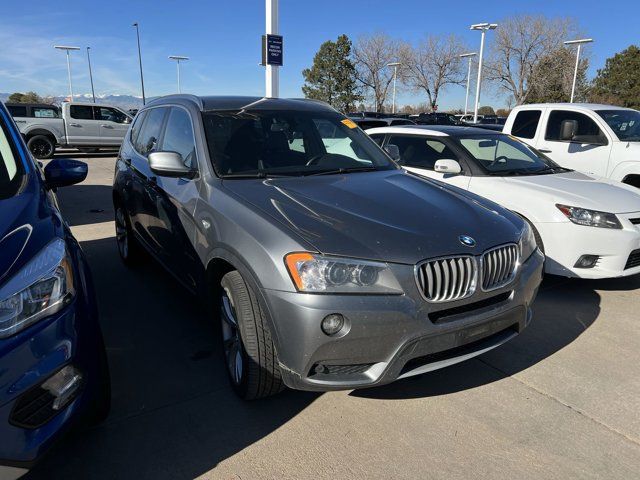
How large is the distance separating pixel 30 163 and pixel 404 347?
2.29 metres

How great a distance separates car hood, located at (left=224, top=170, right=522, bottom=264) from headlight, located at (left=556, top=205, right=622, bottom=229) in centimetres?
152

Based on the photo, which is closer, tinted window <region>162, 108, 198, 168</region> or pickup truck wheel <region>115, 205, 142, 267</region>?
tinted window <region>162, 108, 198, 168</region>

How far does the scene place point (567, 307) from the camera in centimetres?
421

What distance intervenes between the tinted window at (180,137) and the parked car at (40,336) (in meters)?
1.20

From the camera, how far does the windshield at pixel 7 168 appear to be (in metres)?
2.40

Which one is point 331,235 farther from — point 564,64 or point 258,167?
point 564,64

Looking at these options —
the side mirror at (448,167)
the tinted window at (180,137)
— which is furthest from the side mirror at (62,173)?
the side mirror at (448,167)

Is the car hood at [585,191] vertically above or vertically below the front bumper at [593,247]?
above

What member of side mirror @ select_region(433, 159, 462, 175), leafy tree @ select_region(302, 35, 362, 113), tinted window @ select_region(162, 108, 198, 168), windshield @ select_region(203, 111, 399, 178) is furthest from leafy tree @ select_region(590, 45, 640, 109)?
tinted window @ select_region(162, 108, 198, 168)

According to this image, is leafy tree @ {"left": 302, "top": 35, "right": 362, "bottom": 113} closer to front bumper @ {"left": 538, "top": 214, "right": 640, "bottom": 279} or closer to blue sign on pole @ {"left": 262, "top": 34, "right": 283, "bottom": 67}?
blue sign on pole @ {"left": 262, "top": 34, "right": 283, "bottom": 67}

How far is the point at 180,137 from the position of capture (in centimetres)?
368

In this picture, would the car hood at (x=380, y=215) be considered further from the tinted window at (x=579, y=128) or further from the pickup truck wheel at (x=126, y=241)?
the tinted window at (x=579, y=128)

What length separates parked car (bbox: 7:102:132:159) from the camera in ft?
50.9

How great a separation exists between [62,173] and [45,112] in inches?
590
